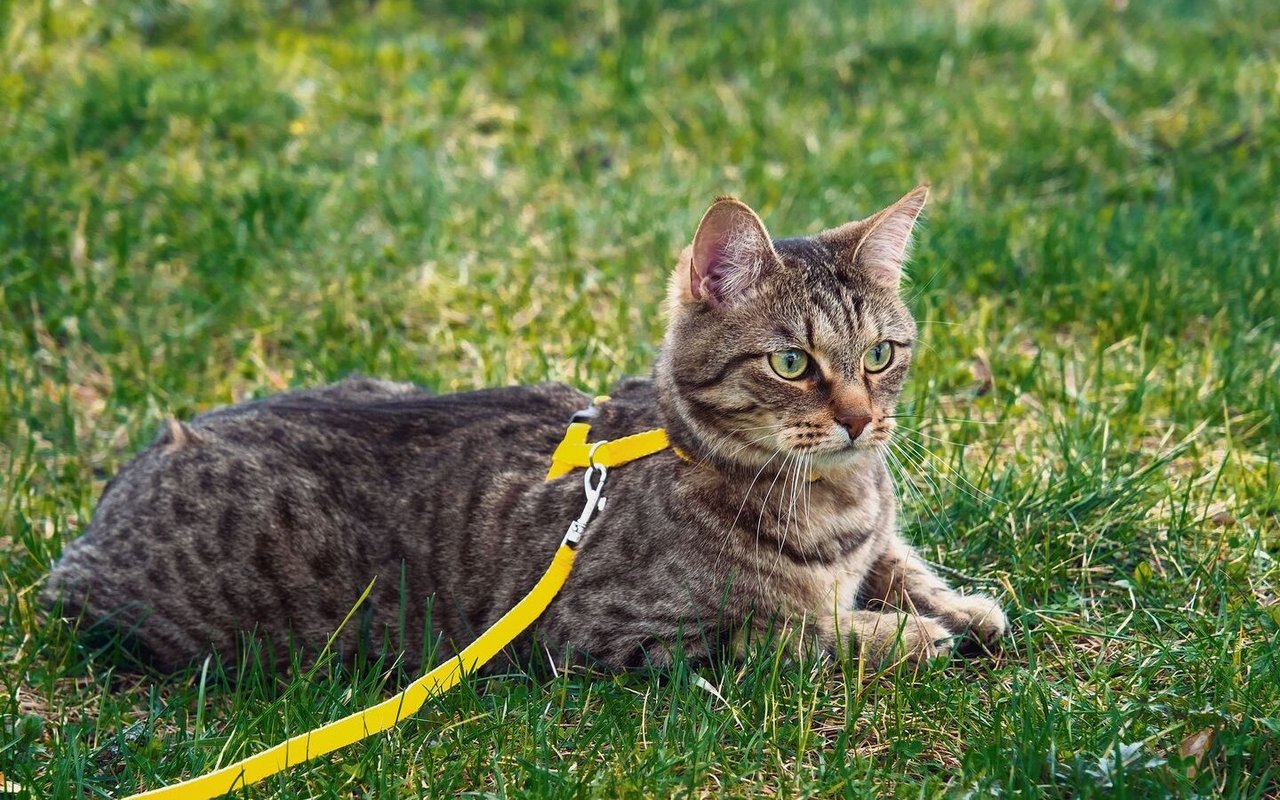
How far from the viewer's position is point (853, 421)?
3.08 meters

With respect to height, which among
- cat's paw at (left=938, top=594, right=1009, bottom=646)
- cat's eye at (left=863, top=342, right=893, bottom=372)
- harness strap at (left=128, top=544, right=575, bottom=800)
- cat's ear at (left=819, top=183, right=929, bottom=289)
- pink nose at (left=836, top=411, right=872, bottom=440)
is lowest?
cat's paw at (left=938, top=594, right=1009, bottom=646)

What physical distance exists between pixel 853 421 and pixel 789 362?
219 mm

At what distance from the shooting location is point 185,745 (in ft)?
9.66

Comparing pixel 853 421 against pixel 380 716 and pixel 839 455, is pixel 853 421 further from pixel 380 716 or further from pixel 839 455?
pixel 380 716

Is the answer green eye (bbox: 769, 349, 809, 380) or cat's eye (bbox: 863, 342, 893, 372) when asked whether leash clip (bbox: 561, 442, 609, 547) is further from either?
cat's eye (bbox: 863, 342, 893, 372)

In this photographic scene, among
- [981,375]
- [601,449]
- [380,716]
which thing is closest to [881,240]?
[601,449]

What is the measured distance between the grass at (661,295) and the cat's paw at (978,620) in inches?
2.9

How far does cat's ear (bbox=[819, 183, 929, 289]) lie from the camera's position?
3.30m

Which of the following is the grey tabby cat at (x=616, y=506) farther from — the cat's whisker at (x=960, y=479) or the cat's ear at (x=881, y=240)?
the cat's whisker at (x=960, y=479)

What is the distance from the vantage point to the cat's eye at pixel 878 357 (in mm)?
3244

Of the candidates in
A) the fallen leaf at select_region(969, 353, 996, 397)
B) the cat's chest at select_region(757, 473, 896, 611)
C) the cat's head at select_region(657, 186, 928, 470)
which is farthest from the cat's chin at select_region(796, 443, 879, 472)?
the fallen leaf at select_region(969, 353, 996, 397)

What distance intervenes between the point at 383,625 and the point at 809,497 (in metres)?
1.16

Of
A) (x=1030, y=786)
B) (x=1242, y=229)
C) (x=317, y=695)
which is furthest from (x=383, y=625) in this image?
(x=1242, y=229)

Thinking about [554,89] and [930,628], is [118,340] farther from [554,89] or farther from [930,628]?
[930,628]
